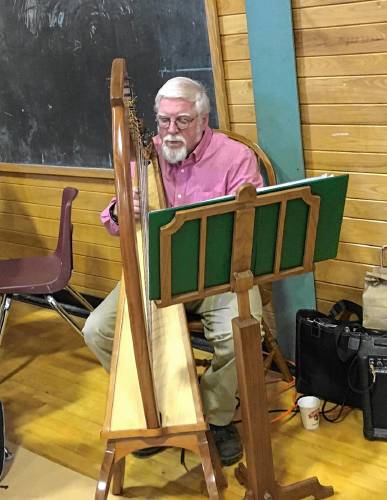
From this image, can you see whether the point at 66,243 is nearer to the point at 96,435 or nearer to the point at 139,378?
the point at 96,435

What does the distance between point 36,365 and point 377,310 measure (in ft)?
5.16

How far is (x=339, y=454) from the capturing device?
2135 millimetres

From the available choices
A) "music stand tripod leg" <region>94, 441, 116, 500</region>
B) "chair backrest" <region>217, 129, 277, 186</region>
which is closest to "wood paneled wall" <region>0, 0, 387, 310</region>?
"chair backrest" <region>217, 129, 277, 186</region>

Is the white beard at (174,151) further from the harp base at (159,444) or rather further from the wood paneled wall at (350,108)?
the harp base at (159,444)

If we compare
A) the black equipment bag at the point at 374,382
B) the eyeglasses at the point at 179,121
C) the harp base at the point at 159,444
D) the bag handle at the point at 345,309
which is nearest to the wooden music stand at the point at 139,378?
the harp base at the point at 159,444

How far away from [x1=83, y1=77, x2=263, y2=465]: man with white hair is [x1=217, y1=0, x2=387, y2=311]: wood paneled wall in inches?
10.1

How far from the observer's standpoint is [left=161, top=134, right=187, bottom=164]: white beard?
7.09 ft

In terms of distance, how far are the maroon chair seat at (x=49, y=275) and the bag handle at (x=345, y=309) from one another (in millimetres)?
1072

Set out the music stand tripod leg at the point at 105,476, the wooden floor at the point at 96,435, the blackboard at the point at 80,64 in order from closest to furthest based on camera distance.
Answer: the music stand tripod leg at the point at 105,476 → the wooden floor at the point at 96,435 → the blackboard at the point at 80,64

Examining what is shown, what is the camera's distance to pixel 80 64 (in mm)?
2844

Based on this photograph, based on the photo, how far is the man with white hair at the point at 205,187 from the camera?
2107 millimetres

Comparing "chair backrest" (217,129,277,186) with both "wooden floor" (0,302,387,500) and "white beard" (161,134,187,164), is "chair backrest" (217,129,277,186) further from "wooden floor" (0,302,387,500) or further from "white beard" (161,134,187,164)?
"wooden floor" (0,302,387,500)

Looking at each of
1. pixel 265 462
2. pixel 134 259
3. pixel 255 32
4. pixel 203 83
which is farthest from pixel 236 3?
pixel 265 462

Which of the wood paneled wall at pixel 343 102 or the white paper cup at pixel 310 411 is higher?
the wood paneled wall at pixel 343 102
